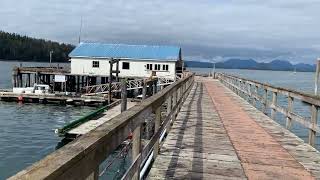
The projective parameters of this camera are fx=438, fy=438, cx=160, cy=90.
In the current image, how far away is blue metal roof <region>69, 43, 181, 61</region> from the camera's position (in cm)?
6300

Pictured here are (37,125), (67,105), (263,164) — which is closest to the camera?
(263,164)

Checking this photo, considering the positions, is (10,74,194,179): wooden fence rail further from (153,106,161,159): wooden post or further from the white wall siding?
the white wall siding

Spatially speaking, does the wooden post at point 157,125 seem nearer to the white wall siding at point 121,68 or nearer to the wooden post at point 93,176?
the wooden post at point 93,176

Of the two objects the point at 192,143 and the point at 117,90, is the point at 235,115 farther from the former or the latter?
the point at 117,90

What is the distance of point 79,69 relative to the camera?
209 ft

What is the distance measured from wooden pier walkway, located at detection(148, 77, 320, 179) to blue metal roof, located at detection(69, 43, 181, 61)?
51.2 metres

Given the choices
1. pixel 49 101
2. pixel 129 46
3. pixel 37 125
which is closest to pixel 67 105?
pixel 49 101

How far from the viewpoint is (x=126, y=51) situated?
64875 millimetres

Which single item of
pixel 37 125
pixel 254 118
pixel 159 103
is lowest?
pixel 37 125

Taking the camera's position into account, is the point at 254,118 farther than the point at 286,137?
Yes

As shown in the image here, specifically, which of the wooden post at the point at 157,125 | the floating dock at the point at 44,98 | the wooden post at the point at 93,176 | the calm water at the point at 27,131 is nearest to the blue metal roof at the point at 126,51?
the floating dock at the point at 44,98

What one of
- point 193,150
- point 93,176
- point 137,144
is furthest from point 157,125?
point 93,176

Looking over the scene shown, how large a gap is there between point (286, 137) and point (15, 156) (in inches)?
675

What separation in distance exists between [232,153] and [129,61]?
182 ft
